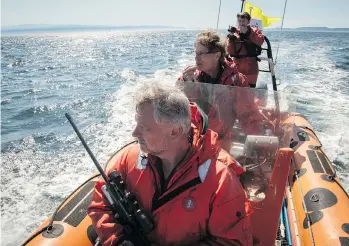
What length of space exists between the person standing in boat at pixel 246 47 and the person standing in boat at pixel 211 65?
84.5 inches

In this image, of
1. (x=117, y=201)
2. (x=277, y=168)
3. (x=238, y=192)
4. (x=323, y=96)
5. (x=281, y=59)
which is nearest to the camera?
(x=238, y=192)

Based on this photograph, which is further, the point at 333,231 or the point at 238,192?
the point at 333,231

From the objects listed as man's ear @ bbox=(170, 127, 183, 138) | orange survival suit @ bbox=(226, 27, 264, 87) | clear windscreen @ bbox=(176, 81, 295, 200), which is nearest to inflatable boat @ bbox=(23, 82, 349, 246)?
clear windscreen @ bbox=(176, 81, 295, 200)

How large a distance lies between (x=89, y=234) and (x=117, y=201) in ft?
2.88

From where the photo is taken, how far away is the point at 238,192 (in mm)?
1533

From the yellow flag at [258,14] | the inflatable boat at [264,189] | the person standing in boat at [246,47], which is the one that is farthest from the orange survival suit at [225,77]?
the yellow flag at [258,14]

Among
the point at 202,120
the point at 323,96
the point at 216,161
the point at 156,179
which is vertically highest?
the point at 202,120

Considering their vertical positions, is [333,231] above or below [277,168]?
below

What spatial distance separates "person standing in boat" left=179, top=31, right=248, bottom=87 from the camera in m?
2.78

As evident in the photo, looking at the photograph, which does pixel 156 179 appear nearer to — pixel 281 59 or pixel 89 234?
pixel 89 234

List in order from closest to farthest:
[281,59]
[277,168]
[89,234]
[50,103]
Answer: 1. [277,168]
2. [89,234]
3. [50,103]
4. [281,59]

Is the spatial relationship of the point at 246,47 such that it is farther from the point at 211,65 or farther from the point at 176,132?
the point at 176,132

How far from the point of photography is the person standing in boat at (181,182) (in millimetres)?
1499

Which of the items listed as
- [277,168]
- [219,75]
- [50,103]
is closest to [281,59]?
[50,103]
